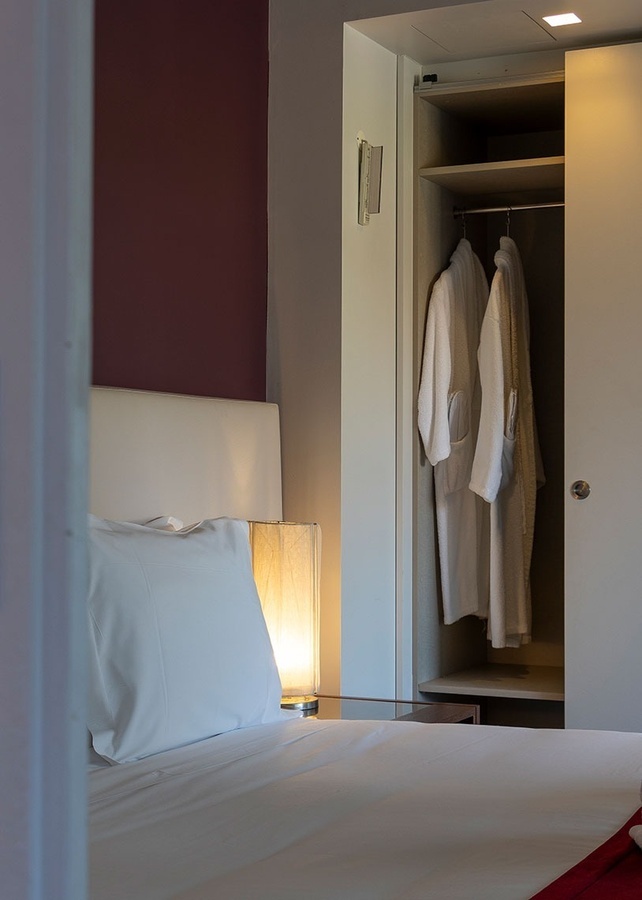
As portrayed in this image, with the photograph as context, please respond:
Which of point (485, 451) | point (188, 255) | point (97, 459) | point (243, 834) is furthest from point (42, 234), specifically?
point (485, 451)

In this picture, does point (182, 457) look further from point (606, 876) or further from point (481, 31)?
point (606, 876)

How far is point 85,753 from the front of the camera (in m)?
0.54

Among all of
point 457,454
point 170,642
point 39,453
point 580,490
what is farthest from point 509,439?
point 39,453

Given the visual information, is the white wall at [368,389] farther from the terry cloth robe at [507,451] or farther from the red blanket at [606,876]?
the red blanket at [606,876]

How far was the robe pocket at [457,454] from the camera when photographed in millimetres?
3732

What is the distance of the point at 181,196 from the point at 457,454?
48.4 inches

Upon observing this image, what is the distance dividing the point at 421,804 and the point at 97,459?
1143 millimetres

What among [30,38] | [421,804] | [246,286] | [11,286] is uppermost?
[246,286]

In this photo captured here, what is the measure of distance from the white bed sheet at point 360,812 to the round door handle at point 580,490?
1.18 m

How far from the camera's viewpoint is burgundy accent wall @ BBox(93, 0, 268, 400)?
2.83 meters

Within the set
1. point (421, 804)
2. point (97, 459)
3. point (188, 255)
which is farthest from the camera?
point (188, 255)

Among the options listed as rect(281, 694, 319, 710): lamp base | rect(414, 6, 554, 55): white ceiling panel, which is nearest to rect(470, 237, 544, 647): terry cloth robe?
rect(414, 6, 554, 55): white ceiling panel

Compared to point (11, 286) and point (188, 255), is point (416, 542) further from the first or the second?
point (11, 286)

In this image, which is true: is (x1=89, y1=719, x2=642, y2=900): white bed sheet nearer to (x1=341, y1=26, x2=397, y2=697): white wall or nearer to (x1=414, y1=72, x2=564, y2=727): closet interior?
(x1=341, y1=26, x2=397, y2=697): white wall
